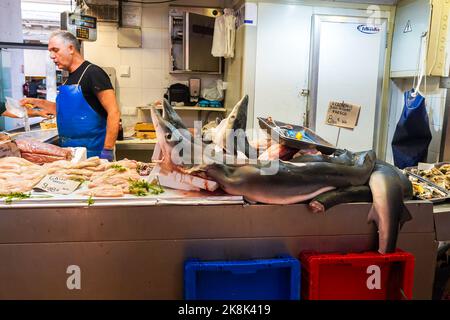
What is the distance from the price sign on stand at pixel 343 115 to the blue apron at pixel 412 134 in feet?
5.55

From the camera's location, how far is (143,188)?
74.3 inches

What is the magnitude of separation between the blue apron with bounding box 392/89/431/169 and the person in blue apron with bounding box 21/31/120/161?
2.54 m

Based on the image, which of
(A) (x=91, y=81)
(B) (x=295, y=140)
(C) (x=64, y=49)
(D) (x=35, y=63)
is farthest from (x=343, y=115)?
(D) (x=35, y=63)

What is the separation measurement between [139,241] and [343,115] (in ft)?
4.67

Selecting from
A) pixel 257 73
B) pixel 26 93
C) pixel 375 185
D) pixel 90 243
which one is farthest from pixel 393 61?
pixel 26 93

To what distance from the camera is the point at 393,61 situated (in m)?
4.73

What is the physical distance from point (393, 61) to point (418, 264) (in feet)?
10.9

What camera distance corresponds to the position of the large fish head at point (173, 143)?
1762mm

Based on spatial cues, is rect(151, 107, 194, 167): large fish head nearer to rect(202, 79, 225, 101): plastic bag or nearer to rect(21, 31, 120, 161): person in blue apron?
rect(21, 31, 120, 161): person in blue apron

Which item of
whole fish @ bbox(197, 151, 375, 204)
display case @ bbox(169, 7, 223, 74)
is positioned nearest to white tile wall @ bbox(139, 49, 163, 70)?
display case @ bbox(169, 7, 223, 74)

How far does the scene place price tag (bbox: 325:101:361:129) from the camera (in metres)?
2.50

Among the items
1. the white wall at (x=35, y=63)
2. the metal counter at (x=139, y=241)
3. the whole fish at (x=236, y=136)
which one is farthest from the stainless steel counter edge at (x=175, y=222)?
the white wall at (x=35, y=63)

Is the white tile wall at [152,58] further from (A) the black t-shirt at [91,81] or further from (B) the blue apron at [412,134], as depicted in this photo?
(B) the blue apron at [412,134]
